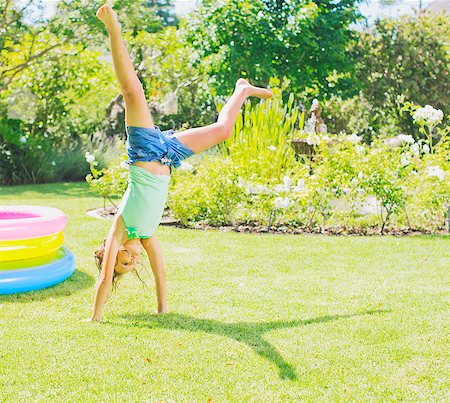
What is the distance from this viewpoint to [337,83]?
13977 millimetres

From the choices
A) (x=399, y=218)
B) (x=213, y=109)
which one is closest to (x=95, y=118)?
(x=213, y=109)

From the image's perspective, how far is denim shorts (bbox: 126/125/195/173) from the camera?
3.93 m

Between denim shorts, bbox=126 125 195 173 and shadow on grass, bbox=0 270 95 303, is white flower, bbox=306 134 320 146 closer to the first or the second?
shadow on grass, bbox=0 270 95 303

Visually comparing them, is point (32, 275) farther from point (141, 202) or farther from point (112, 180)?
point (112, 180)

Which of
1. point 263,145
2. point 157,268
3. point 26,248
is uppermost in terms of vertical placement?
point 263,145

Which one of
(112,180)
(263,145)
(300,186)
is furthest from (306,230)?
(112,180)

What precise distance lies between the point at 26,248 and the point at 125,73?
171 cm

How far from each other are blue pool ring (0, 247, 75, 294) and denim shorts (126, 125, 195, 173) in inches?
51.8

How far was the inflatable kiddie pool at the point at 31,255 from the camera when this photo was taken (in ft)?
15.5

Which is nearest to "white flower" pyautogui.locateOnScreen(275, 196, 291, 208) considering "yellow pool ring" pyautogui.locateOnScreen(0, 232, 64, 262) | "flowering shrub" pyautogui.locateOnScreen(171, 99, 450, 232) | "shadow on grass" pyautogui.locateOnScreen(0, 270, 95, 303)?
"flowering shrub" pyautogui.locateOnScreen(171, 99, 450, 232)

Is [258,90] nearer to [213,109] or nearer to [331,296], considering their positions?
[331,296]

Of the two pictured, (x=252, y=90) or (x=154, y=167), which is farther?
(x=252, y=90)

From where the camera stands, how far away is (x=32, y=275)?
15.6 feet

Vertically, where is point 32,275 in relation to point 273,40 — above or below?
below
